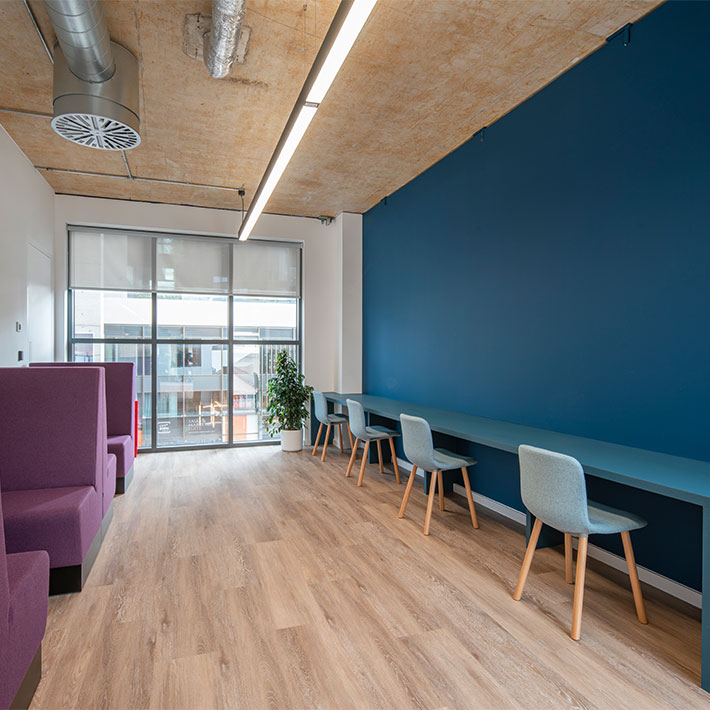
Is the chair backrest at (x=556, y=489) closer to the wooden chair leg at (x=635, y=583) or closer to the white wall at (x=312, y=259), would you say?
the wooden chair leg at (x=635, y=583)

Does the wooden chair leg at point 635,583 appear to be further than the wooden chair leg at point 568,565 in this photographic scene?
No

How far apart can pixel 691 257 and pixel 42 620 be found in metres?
3.28

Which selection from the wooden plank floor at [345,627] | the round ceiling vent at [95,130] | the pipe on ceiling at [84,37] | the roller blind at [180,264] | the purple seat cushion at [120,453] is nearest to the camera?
the wooden plank floor at [345,627]

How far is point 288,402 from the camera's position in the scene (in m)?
6.06

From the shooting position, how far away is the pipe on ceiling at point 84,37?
224 centimetres

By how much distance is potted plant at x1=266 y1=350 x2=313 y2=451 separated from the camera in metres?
6.07

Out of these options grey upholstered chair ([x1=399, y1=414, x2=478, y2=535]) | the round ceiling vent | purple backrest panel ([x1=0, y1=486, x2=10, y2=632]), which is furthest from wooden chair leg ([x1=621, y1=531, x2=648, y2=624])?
the round ceiling vent

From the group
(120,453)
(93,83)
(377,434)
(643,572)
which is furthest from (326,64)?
(120,453)

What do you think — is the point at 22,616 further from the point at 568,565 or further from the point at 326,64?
the point at 568,565

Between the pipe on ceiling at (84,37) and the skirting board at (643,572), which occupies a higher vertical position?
the pipe on ceiling at (84,37)

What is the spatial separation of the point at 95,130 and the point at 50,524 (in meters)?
2.41

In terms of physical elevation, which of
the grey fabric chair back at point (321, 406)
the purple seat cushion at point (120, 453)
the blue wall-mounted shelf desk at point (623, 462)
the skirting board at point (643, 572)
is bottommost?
the skirting board at point (643, 572)

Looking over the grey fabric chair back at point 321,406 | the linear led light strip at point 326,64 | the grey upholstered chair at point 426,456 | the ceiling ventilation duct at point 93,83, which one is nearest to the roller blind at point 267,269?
the grey fabric chair back at point 321,406

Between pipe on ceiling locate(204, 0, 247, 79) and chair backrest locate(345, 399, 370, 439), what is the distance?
9.38ft
